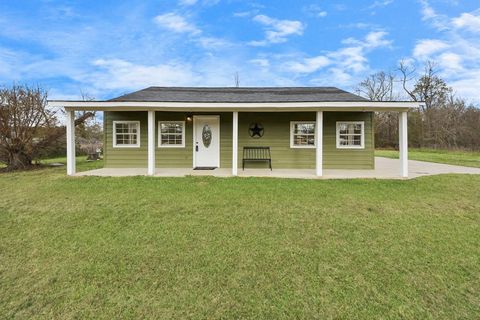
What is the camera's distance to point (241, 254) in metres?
3.21

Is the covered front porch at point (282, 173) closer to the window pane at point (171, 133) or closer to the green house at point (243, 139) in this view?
the green house at point (243, 139)

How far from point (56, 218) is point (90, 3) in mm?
10845

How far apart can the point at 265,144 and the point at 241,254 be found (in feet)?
21.9

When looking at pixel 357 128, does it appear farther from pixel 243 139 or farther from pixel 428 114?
pixel 428 114

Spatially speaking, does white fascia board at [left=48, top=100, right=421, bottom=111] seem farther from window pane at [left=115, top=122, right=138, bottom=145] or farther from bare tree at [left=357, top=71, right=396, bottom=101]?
bare tree at [left=357, top=71, right=396, bottom=101]

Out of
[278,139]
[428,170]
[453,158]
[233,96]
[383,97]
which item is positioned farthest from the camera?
[383,97]

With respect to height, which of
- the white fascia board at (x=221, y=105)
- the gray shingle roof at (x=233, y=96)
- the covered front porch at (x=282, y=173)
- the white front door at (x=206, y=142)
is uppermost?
the gray shingle roof at (x=233, y=96)

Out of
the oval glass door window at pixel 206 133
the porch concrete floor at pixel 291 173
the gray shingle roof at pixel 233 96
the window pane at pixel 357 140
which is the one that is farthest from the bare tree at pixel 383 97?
the oval glass door window at pixel 206 133

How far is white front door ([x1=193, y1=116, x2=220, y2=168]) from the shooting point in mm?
9641

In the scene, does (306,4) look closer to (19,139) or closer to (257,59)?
(257,59)

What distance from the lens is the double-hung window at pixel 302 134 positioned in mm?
9531

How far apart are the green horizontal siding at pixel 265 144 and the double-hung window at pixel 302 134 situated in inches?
5.9

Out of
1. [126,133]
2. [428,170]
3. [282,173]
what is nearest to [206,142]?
[126,133]

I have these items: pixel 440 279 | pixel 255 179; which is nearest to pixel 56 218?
pixel 255 179
